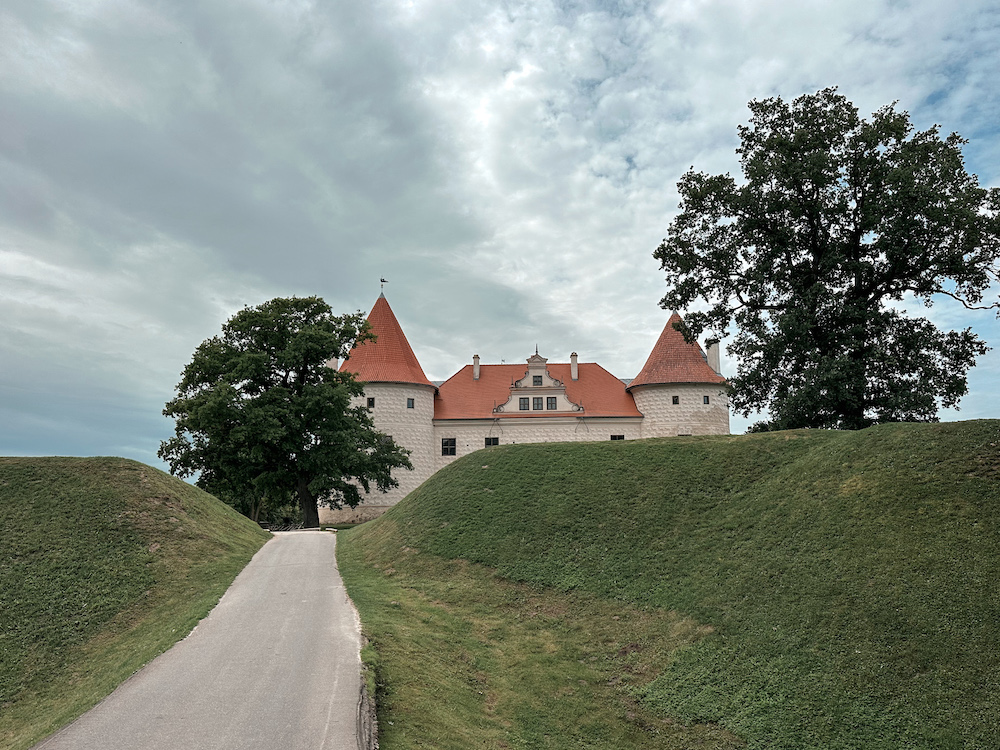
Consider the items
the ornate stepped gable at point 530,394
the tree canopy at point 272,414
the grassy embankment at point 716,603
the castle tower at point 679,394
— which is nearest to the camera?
the grassy embankment at point 716,603

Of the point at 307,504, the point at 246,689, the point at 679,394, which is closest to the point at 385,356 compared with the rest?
the point at 307,504

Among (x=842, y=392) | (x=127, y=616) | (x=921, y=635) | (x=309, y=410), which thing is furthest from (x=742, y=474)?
(x=309, y=410)

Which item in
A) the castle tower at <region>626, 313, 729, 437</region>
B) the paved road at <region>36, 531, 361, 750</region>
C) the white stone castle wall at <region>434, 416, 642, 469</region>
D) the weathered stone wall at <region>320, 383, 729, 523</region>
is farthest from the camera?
the white stone castle wall at <region>434, 416, 642, 469</region>

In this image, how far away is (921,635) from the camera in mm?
10320

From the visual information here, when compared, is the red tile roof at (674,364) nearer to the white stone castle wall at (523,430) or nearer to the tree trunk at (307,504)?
the white stone castle wall at (523,430)

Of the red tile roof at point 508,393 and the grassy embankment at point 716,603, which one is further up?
the red tile roof at point 508,393

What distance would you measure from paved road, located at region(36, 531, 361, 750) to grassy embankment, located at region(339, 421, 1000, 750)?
2.61ft

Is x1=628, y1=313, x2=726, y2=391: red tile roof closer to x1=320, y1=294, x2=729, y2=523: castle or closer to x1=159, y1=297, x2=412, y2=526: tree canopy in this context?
x1=320, y1=294, x2=729, y2=523: castle

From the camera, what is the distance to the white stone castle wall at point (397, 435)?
152 feet

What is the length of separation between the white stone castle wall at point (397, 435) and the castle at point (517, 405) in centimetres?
7

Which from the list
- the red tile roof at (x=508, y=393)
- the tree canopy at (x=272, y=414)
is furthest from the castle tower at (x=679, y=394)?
the tree canopy at (x=272, y=414)

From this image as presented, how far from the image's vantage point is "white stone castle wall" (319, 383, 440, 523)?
1823 inches

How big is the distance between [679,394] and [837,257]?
892 inches

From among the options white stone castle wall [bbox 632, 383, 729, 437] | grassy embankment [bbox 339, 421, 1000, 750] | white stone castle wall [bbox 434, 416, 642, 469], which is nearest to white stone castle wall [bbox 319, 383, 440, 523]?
white stone castle wall [bbox 434, 416, 642, 469]
